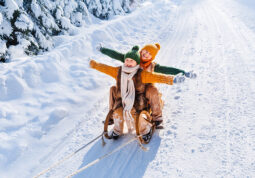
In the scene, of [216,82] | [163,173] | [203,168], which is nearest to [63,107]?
[163,173]

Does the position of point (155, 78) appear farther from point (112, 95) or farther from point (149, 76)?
point (112, 95)

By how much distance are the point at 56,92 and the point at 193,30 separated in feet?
19.7

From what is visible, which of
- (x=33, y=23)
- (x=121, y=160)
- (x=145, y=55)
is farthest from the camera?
(x=33, y=23)

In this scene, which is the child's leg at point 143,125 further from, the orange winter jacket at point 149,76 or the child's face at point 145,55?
the child's face at point 145,55

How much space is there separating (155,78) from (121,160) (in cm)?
121

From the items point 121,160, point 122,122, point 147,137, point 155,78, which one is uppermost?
point 155,78

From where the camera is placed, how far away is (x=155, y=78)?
2.92 m

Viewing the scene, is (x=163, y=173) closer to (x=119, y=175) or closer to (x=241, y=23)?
(x=119, y=175)

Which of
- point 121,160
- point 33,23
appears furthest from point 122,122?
point 33,23

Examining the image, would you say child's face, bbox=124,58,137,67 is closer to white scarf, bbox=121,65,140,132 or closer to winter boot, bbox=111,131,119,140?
white scarf, bbox=121,65,140,132

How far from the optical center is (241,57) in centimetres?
536

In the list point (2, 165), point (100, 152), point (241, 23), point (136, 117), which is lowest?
point (2, 165)

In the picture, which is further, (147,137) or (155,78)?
(147,137)

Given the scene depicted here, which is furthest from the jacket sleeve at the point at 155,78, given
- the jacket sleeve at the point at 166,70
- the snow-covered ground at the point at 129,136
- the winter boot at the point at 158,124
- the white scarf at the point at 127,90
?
the snow-covered ground at the point at 129,136
